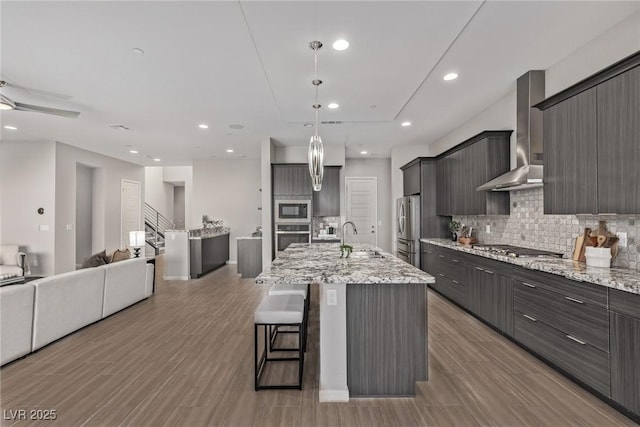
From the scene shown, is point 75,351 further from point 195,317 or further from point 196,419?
point 196,419

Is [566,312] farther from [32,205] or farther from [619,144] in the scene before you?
[32,205]

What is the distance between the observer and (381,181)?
816 cm

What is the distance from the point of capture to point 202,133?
5.86m

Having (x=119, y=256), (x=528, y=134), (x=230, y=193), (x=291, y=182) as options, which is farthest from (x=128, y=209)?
(x=528, y=134)

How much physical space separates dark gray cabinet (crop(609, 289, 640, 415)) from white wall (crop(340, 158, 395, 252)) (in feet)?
19.5

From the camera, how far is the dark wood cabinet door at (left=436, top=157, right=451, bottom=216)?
523 cm

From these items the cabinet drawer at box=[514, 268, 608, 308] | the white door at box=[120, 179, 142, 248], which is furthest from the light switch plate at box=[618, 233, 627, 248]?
the white door at box=[120, 179, 142, 248]

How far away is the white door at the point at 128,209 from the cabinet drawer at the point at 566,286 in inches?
374

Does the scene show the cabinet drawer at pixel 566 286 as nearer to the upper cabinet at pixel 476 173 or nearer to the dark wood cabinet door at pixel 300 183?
the upper cabinet at pixel 476 173

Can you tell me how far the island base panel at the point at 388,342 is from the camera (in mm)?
2260

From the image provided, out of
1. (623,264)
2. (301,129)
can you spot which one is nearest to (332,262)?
(623,264)

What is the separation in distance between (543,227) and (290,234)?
4.35m

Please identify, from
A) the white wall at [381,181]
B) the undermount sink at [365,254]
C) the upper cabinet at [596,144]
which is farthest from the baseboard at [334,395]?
the white wall at [381,181]

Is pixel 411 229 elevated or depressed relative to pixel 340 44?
depressed
